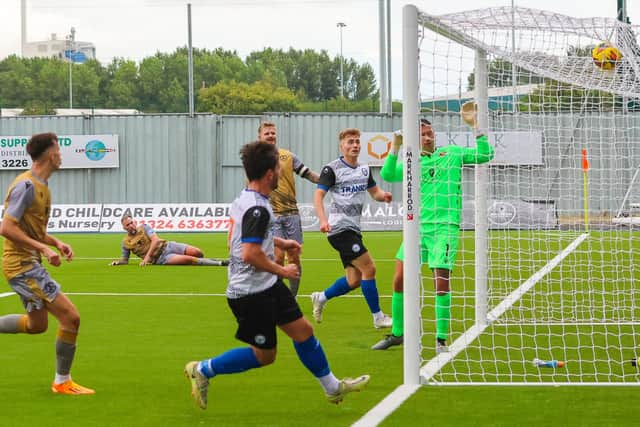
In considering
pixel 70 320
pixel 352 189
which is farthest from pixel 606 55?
pixel 70 320

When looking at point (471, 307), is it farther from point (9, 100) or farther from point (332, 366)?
point (9, 100)

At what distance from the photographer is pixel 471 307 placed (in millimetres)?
12461

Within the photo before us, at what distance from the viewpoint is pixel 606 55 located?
29.7 ft

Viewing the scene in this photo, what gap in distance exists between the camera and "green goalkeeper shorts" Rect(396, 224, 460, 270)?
8.85m

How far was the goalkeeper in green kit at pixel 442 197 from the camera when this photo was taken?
29.0 ft

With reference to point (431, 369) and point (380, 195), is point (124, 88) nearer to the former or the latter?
point (380, 195)

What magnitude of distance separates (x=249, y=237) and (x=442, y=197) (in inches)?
128

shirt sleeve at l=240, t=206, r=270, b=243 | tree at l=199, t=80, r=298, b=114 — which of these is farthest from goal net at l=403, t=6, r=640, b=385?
tree at l=199, t=80, r=298, b=114

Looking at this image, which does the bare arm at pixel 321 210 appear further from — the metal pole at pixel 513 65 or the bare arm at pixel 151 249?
the bare arm at pixel 151 249

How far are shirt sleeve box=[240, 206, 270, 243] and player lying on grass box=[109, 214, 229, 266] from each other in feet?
45.2

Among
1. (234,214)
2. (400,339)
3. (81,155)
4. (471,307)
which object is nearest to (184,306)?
(471,307)

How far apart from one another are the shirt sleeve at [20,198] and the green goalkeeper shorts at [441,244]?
321 cm

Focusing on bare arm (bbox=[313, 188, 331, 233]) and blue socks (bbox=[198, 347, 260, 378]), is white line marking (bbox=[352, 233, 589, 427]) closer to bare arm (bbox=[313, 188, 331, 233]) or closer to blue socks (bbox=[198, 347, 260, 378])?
blue socks (bbox=[198, 347, 260, 378])

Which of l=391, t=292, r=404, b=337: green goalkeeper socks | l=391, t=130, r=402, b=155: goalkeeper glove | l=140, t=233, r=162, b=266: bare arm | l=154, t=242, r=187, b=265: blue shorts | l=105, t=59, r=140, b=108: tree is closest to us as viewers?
l=391, t=130, r=402, b=155: goalkeeper glove
